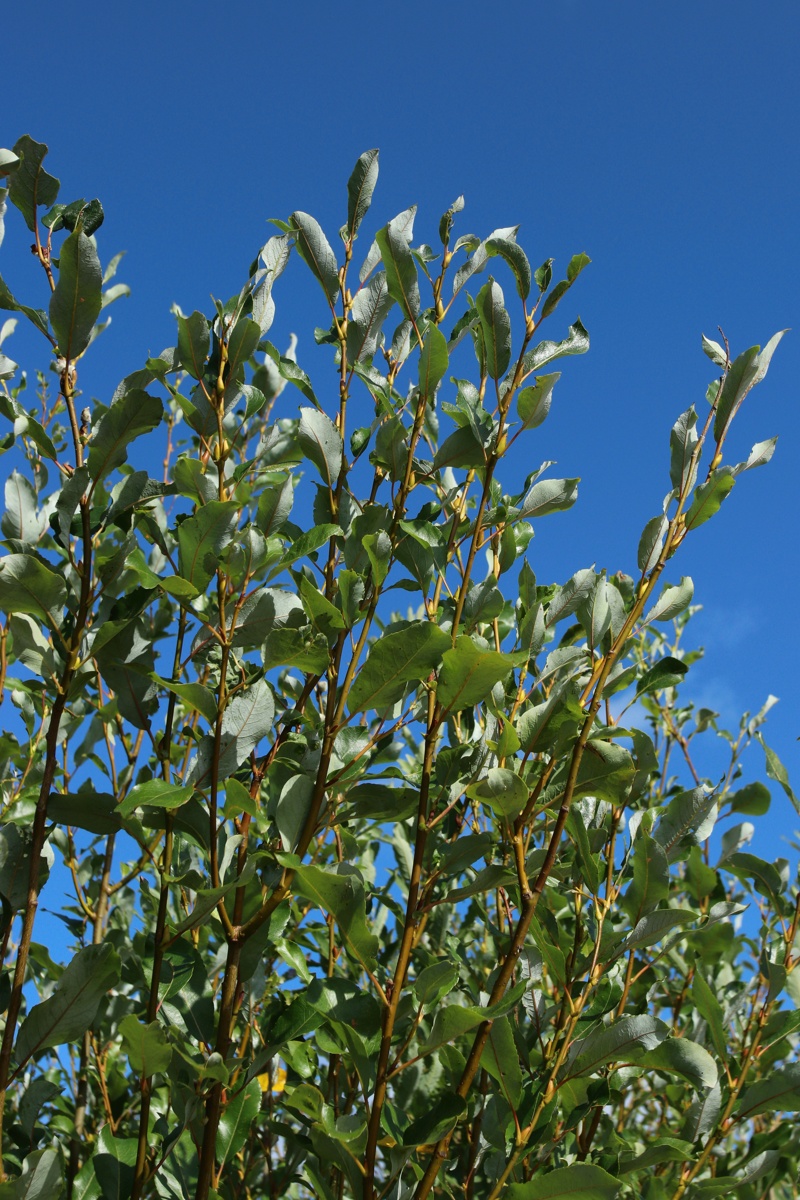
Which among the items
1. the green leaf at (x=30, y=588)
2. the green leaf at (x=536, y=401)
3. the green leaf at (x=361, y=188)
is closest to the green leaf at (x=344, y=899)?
the green leaf at (x=30, y=588)

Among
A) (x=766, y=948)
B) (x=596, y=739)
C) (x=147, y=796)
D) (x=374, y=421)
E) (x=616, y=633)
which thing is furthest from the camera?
(x=766, y=948)

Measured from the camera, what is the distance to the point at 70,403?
5.09ft

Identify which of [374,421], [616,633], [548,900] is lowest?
[548,900]

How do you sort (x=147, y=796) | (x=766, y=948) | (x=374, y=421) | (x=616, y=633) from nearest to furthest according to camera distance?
1. (x=147, y=796)
2. (x=616, y=633)
3. (x=374, y=421)
4. (x=766, y=948)

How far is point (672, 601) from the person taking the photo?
5.48 feet

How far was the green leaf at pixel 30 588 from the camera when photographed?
56.3 inches

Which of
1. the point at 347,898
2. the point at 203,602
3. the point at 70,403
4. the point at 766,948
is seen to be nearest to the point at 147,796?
the point at 347,898

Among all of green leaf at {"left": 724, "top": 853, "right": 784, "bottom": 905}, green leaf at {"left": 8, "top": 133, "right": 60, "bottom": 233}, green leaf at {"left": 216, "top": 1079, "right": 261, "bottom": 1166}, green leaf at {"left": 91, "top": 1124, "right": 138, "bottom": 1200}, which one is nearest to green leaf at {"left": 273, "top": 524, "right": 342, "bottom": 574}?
green leaf at {"left": 8, "top": 133, "right": 60, "bottom": 233}

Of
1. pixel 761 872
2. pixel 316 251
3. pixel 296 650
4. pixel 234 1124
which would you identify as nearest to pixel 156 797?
pixel 296 650

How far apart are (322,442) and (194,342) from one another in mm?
253

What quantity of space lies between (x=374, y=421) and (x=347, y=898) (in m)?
0.86

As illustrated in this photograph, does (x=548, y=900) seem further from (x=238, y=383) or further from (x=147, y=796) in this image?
(x=238, y=383)

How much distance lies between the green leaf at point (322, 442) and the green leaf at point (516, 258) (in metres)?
0.38

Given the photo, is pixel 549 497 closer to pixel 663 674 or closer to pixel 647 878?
pixel 663 674
